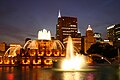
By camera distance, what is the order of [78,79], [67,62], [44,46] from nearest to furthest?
[78,79], [67,62], [44,46]

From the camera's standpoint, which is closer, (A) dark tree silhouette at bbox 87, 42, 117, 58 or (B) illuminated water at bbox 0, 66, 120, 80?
(B) illuminated water at bbox 0, 66, 120, 80

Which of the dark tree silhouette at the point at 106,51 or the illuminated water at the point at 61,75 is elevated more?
the dark tree silhouette at the point at 106,51

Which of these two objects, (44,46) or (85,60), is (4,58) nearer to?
(44,46)

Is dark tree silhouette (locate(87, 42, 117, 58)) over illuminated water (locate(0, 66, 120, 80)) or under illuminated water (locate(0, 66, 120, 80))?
over

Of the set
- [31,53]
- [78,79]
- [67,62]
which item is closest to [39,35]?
[31,53]

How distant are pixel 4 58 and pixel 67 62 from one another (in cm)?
3400

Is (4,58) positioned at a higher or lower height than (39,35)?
lower

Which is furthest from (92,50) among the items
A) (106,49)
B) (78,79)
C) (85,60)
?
(78,79)

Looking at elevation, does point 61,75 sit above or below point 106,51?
below

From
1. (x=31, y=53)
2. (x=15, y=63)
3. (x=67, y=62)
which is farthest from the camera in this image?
(x=31, y=53)

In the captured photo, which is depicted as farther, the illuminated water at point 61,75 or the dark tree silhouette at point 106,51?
the dark tree silhouette at point 106,51

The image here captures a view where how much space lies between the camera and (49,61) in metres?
87.8

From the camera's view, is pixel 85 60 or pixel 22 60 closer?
pixel 22 60

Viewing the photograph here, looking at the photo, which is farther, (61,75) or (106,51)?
(106,51)
